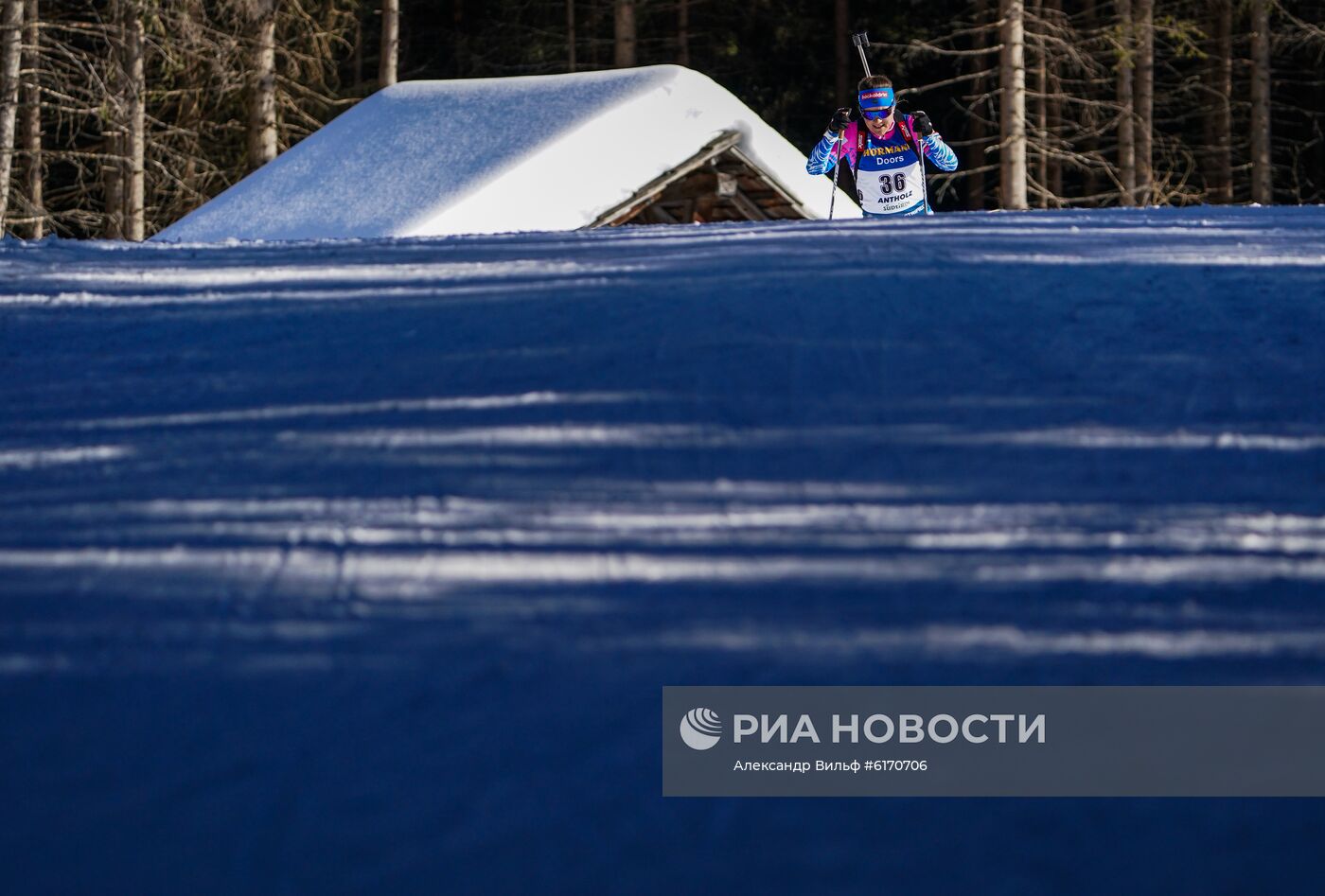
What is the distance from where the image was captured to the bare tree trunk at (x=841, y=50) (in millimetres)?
22391

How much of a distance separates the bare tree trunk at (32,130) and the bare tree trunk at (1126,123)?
14.2 m

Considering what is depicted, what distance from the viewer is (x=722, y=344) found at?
2535 millimetres

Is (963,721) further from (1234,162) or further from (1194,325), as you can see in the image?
(1234,162)

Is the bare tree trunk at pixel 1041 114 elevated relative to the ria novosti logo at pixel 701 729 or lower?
elevated

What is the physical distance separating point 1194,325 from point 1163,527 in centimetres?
77

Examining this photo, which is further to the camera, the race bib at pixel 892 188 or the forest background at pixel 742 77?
the forest background at pixel 742 77

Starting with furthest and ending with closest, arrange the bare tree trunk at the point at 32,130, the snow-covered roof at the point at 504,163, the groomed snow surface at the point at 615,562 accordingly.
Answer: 1. the bare tree trunk at the point at 32,130
2. the snow-covered roof at the point at 504,163
3. the groomed snow surface at the point at 615,562

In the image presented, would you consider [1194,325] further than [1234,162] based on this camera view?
No

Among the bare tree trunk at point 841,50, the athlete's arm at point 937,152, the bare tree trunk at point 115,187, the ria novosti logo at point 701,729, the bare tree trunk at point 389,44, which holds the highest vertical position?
the bare tree trunk at point 841,50

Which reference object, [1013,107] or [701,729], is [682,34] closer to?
[1013,107]

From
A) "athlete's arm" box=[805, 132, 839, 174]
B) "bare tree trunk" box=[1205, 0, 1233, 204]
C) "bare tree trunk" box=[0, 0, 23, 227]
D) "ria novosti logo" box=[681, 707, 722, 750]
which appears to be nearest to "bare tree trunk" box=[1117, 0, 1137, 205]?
"bare tree trunk" box=[1205, 0, 1233, 204]

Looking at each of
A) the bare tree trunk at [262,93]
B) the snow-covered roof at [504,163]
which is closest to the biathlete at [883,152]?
the snow-covered roof at [504,163]

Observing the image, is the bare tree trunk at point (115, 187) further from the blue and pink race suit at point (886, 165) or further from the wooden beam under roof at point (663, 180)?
the blue and pink race suit at point (886, 165)

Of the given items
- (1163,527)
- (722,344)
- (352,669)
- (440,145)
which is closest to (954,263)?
(722,344)
